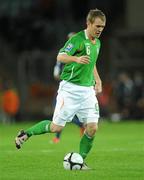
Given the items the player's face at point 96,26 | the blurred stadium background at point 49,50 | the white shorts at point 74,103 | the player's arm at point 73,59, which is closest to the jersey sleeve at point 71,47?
the player's arm at point 73,59

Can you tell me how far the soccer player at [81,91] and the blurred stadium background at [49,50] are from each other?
22.1 meters

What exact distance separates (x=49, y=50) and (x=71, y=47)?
25.5 m

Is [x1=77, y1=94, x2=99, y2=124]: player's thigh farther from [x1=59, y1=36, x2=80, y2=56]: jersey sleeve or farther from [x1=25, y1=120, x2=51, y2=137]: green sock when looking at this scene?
[x1=59, y1=36, x2=80, y2=56]: jersey sleeve

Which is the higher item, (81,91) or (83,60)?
(83,60)

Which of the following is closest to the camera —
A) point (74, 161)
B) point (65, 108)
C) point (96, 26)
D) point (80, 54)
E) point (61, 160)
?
point (74, 161)

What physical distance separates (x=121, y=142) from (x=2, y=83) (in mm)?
17624

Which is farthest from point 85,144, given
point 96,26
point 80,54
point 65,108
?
point 96,26

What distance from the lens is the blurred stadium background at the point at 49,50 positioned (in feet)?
124

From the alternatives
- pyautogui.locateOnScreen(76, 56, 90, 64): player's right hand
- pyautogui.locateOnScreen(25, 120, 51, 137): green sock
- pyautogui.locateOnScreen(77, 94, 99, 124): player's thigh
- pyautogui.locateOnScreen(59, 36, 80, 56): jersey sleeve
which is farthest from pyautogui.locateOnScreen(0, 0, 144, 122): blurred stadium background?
pyautogui.locateOnScreen(76, 56, 90, 64): player's right hand

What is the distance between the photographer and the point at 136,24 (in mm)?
40781

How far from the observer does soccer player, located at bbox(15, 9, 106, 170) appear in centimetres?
1408

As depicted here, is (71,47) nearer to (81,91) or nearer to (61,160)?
(81,91)

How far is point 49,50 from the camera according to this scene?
3944 cm

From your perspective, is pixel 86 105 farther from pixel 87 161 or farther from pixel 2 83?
pixel 2 83
